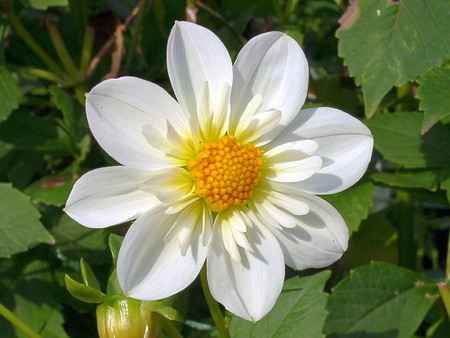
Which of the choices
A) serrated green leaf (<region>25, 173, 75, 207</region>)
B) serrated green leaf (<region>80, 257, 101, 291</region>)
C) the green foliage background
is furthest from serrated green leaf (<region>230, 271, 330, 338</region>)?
serrated green leaf (<region>25, 173, 75, 207</region>)

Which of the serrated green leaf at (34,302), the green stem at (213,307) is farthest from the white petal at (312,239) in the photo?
the serrated green leaf at (34,302)

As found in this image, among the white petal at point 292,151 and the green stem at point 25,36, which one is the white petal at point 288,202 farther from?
the green stem at point 25,36

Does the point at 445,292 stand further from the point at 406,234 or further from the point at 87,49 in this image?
the point at 87,49

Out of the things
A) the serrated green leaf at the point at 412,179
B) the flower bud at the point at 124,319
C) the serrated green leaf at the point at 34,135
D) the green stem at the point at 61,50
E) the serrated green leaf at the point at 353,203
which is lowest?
the serrated green leaf at the point at 34,135

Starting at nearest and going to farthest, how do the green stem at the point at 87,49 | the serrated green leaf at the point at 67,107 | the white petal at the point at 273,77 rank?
the white petal at the point at 273,77
the serrated green leaf at the point at 67,107
the green stem at the point at 87,49

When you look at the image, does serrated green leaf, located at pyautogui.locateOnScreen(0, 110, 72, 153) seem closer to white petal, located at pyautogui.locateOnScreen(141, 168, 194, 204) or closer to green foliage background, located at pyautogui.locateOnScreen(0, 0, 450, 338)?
green foliage background, located at pyautogui.locateOnScreen(0, 0, 450, 338)

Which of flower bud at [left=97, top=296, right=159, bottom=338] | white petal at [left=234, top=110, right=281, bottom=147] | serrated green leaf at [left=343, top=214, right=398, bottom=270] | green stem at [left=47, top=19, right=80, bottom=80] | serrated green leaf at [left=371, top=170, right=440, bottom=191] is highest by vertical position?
white petal at [left=234, top=110, right=281, bottom=147]

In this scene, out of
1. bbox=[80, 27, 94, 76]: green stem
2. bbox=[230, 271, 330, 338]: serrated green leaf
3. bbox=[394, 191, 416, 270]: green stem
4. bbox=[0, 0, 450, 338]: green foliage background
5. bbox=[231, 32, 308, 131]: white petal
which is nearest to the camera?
bbox=[231, 32, 308, 131]: white petal
